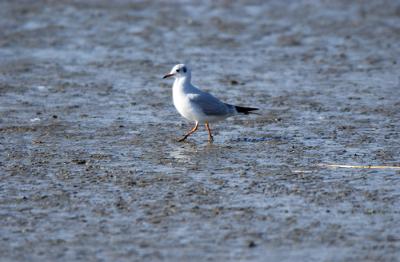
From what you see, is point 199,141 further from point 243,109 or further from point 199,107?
point 243,109

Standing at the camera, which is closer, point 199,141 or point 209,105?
point 209,105

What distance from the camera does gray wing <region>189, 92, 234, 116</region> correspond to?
1064 cm

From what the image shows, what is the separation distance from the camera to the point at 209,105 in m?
10.6

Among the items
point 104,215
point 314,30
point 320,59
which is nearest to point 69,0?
point 314,30

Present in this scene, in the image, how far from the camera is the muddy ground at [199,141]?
7.18 m

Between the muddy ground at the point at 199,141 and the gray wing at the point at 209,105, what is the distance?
0.39m

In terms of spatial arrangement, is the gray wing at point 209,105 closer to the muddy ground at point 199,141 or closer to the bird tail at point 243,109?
the bird tail at point 243,109

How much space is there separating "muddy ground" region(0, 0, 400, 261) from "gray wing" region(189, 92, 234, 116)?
0.39m

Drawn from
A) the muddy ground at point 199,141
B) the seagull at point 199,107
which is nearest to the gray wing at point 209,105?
the seagull at point 199,107

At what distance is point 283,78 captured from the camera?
47.0ft

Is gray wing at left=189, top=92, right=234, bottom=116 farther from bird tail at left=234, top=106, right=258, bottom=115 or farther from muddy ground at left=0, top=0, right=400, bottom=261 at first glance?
muddy ground at left=0, top=0, right=400, bottom=261

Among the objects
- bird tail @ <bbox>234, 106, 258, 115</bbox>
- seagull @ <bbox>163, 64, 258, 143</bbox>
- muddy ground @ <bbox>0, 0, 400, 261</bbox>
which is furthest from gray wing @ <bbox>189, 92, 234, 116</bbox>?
muddy ground @ <bbox>0, 0, 400, 261</bbox>

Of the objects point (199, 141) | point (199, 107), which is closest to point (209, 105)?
point (199, 107)

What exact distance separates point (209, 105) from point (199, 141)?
449mm
